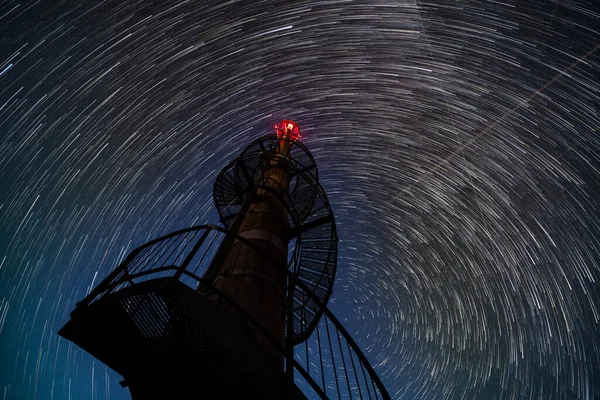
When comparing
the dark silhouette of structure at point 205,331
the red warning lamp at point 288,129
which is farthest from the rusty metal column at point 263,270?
the red warning lamp at point 288,129

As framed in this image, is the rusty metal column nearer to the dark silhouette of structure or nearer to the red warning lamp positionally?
the dark silhouette of structure

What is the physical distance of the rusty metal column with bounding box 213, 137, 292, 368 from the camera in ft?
12.9

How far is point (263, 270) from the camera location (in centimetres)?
462

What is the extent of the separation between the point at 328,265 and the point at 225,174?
3886 mm

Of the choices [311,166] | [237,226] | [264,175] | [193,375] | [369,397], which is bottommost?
[369,397]

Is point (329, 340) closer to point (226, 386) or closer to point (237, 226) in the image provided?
point (226, 386)

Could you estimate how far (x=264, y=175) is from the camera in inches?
328

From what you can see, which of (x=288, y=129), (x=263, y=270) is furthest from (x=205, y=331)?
(x=288, y=129)

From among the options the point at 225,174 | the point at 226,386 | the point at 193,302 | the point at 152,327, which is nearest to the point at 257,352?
the point at 226,386

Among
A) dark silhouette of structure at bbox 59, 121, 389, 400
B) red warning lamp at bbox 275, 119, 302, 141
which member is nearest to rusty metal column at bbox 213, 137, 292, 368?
dark silhouette of structure at bbox 59, 121, 389, 400

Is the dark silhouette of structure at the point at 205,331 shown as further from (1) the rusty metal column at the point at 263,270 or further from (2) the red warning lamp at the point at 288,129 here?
(2) the red warning lamp at the point at 288,129

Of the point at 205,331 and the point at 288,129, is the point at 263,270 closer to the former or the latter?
the point at 205,331

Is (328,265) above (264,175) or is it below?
below

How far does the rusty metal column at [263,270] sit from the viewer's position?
394 centimetres
